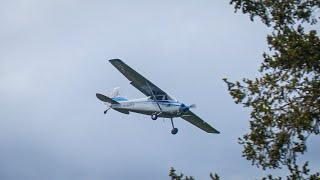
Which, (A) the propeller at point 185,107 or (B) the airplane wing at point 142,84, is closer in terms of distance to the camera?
(A) the propeller at point 185,107

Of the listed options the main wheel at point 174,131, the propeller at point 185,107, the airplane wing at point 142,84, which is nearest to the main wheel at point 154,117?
the airplane wing at point 142,84

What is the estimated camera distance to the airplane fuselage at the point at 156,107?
1992 inches

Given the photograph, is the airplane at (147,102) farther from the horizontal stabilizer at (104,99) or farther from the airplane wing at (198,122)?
the airplane wing at (198,122)

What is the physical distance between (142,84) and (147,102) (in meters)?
1.25

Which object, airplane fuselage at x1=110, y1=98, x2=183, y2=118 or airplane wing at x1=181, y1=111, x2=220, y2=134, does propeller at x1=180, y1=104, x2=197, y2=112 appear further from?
airplane wing at x1=181, y1=111, x2=220, y2=134

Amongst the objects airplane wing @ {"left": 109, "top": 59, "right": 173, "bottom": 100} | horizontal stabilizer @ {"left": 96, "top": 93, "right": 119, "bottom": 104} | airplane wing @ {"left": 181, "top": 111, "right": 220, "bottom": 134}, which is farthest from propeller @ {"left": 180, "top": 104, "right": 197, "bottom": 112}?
airplane wing @ {"left": 181, "top": 111, "right": 220, "bottom": 134}

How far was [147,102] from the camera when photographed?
52.4 metres

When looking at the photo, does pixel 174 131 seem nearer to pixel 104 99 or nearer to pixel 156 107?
pixel 156 107

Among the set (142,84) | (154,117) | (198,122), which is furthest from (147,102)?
(198,122)

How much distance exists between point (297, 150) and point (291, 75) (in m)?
1.71

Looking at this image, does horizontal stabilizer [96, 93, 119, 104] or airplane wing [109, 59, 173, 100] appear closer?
airplane wing [109, 59, 173, 100]

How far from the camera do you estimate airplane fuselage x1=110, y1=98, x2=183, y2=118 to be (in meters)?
50.6

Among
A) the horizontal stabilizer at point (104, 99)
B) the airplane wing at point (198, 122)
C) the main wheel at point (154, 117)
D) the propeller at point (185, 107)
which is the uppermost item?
the airplane wing at point (198, 122)

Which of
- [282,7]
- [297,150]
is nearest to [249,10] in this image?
[282,7]
